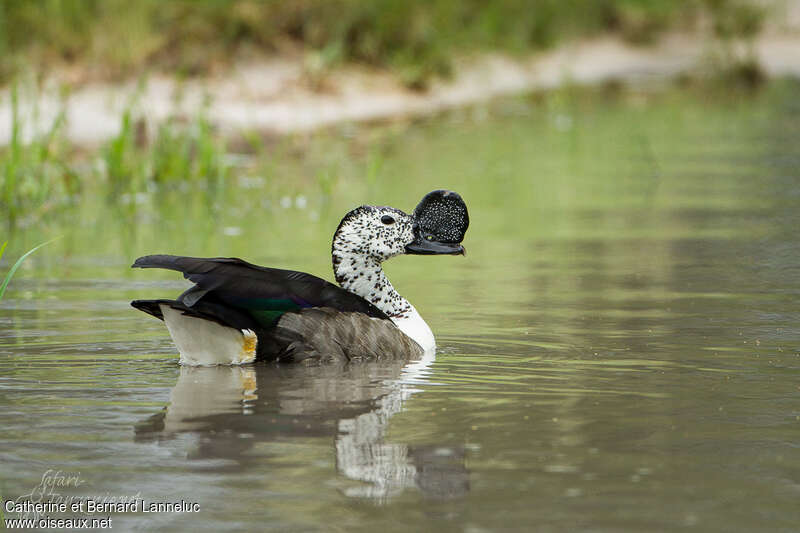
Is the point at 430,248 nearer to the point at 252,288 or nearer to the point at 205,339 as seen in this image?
the point at 252,288

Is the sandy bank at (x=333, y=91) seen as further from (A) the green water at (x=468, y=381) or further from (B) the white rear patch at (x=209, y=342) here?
(B) the white rear patch at (x=209, y=342)

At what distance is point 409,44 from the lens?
→ 24.7 m

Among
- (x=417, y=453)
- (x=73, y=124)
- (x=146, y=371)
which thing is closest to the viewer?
(x=417, y=453)

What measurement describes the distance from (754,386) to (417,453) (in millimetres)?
1839

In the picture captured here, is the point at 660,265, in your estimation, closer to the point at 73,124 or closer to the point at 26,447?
the point at 26,447

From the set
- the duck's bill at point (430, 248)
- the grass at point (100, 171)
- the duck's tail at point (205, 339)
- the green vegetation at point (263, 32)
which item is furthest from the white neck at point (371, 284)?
the green vegetation at point (263, 32)

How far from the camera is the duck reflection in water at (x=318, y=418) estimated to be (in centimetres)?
482

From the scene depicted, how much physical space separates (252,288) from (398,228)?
1024 millimetres

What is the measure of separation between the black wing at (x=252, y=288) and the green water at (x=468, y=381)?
31 centimetres

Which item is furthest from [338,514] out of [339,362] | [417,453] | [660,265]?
[660,265]

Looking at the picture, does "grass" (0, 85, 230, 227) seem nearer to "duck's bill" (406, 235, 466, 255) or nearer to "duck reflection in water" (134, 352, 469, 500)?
"duck's bill" (406, 235, 466, 255)

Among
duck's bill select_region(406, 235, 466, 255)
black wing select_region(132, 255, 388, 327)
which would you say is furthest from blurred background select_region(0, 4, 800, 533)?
duck's bill select_region(406, 235, 466, 255)

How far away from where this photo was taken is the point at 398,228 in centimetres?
725

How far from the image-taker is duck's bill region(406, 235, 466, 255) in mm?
7273
